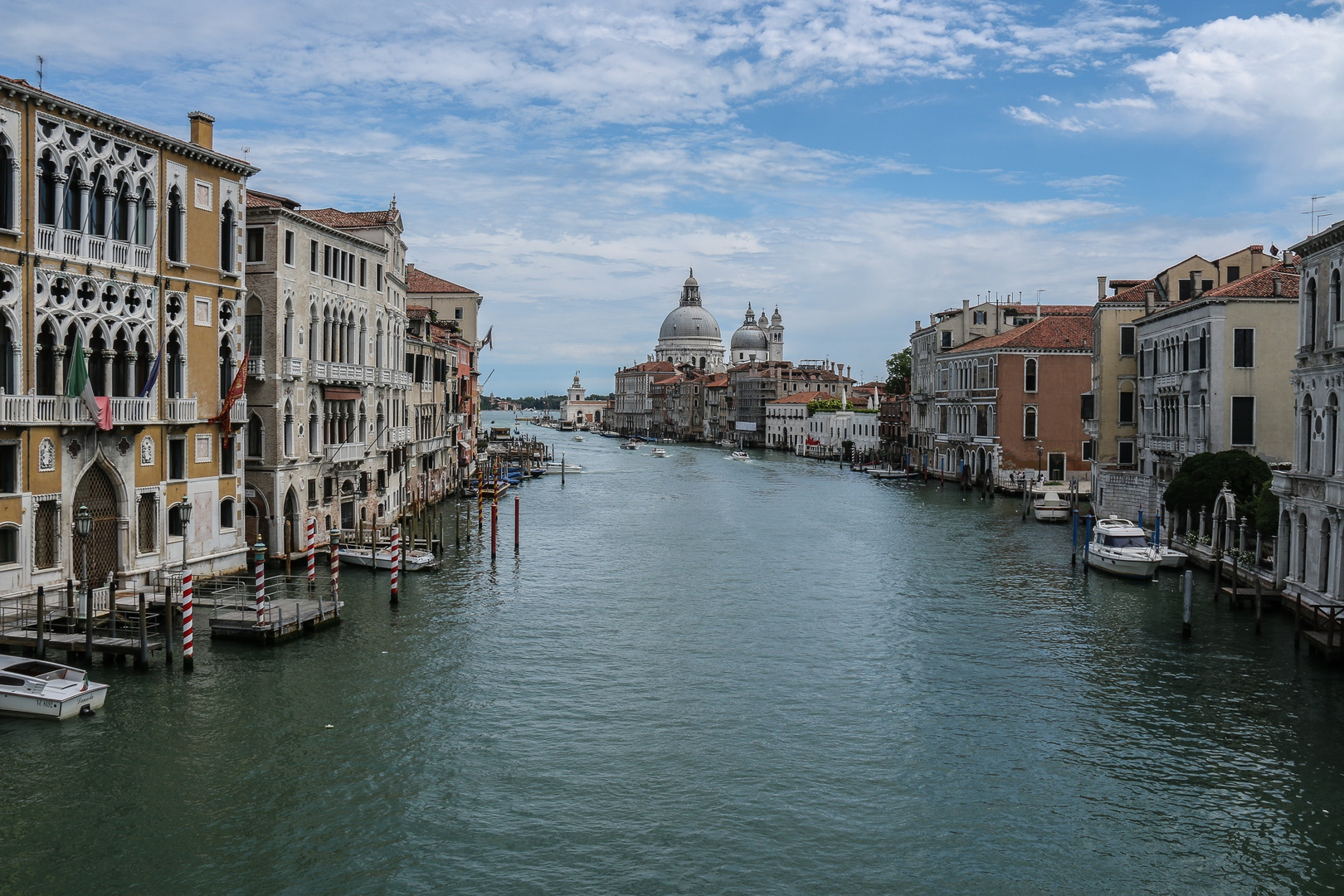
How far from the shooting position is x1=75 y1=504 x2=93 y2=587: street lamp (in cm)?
1652

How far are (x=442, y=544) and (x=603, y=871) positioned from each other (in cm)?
2015

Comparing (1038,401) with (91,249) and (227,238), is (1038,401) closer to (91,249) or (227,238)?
(227,238)

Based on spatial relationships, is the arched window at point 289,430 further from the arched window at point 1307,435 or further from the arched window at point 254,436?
the arched window at point 1307,435

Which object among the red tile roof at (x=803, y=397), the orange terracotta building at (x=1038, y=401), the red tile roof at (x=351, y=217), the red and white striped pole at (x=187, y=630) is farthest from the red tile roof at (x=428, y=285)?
the red tile roof at (x=803, y=397)

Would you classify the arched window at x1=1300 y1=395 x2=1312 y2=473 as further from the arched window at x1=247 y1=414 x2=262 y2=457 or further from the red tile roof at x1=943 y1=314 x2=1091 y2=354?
the red tile roof at x1=943 y1=314 x2=1091 y2=354

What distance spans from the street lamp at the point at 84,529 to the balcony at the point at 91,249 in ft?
12.9

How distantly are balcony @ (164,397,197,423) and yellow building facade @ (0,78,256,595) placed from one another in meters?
0.02

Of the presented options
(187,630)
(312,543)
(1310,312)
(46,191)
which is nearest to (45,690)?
(187,630)

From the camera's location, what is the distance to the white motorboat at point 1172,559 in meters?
26.8

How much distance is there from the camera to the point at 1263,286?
92.9 ft

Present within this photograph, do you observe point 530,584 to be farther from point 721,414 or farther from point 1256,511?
point 721,414

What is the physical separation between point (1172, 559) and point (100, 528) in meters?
22.8

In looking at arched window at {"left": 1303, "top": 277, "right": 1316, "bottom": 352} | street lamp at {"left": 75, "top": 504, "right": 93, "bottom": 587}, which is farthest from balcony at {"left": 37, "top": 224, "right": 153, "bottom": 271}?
arched window at {"left": 1303, "top": 277, "right": 1316, "bottom": 352}

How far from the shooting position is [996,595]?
2467 centimetres
